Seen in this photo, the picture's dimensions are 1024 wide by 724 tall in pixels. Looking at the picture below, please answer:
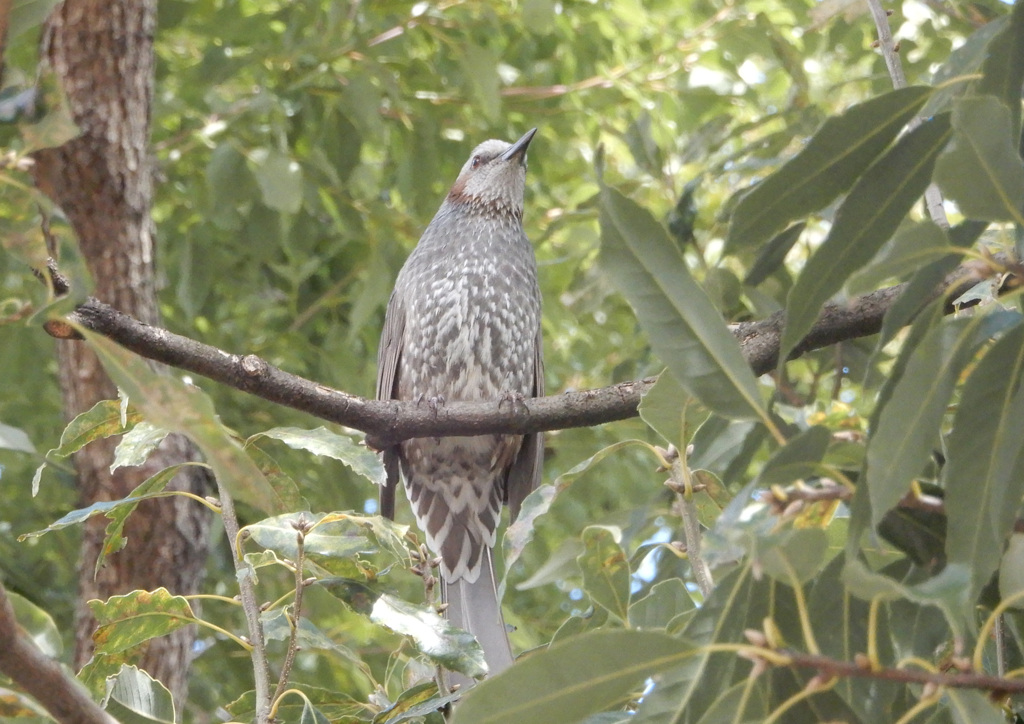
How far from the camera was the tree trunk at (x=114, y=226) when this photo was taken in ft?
11.2

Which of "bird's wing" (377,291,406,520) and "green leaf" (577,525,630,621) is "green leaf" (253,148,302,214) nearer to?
"bird's wing" (377,291,406,520)

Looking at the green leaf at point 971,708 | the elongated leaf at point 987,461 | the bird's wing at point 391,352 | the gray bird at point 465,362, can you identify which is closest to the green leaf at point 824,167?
the elongated leaf at point 987,461

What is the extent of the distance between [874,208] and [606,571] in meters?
0.57

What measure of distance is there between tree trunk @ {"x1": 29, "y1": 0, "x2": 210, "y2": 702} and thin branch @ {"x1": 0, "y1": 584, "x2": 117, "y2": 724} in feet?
7.95

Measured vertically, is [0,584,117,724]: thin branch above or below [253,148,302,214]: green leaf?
below

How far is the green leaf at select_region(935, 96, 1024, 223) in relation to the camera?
101 cm

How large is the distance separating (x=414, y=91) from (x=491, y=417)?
2125mm

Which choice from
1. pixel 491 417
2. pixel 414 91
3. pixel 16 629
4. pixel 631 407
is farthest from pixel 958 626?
pixel 414 91

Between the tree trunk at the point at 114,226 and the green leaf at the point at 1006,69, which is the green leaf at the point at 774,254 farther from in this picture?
the tree trunk at the point at 114,226

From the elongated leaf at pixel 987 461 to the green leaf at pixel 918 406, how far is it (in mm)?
35

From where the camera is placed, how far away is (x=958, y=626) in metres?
0.89

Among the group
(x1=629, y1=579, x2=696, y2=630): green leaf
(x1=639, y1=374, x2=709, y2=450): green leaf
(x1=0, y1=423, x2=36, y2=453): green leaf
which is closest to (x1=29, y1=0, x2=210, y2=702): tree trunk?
(x1=629, y1=579, x2=696, y2=630): green leaf

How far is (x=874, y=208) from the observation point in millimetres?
1191

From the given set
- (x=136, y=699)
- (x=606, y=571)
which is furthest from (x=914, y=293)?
(x=136, y=699)
